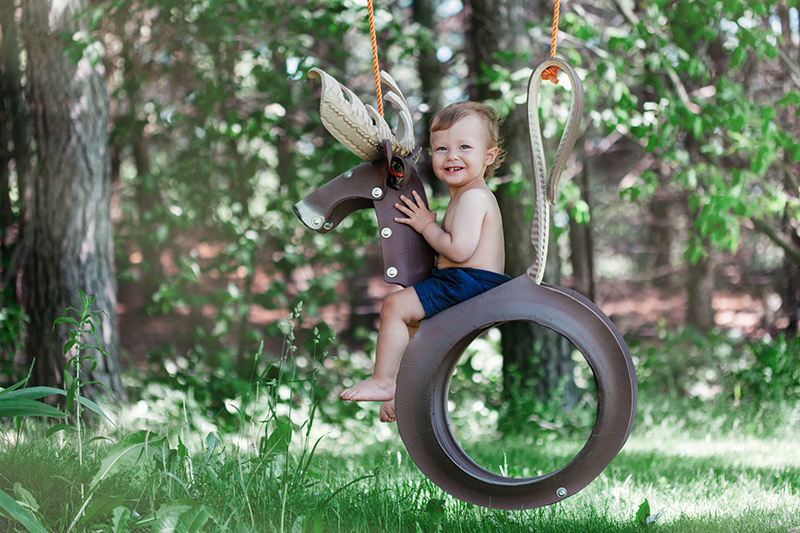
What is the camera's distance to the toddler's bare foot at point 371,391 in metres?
2.37

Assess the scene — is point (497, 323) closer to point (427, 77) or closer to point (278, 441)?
point (278, 441)

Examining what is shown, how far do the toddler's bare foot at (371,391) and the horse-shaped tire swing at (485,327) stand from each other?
0.08 meters

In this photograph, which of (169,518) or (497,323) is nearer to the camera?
(169,518)

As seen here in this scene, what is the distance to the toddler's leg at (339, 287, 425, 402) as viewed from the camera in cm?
240

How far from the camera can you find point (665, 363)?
22.0ft

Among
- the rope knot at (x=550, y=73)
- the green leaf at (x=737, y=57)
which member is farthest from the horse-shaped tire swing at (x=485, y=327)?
the green leaf at (x=737, y=57)

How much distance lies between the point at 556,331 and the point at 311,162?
364 centimetres

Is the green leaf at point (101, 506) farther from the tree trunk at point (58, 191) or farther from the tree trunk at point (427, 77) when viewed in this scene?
the tree trunk at point (427, 77)

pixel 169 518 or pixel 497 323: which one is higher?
pixel 497 323

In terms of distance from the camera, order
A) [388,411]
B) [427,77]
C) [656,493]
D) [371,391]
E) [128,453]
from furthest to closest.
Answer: [427,77] → [656,493] → [388,411] → [128,453] → [371,391]

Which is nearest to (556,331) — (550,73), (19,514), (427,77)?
(550,73)

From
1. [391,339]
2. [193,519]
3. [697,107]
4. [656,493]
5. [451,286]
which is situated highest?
[697,107]

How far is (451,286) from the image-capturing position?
2.42 metres

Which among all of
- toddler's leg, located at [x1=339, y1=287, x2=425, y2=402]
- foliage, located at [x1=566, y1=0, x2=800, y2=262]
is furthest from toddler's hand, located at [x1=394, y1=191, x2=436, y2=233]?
foliage, located at [x1=566, y1=0, x2=800, y2=262]
